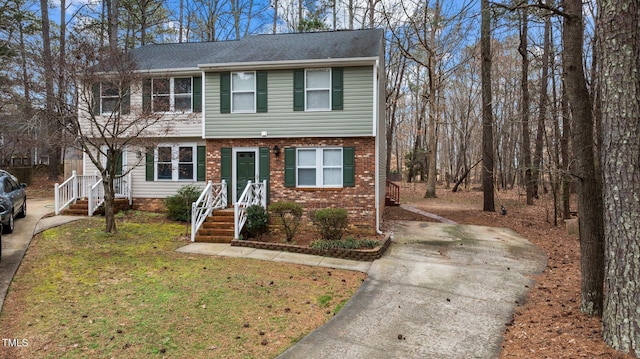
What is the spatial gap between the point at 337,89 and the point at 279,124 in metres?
2.18

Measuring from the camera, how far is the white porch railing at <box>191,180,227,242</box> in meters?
9.95

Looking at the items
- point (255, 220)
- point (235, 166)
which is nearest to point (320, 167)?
point (255, 220)

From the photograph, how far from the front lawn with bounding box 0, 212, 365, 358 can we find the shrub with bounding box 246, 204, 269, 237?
226 cm

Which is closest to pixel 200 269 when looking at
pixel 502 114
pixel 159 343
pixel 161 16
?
pixel 159 343

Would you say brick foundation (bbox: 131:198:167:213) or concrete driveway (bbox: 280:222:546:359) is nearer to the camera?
concrete driveway (bbox: 280:222:546:359)

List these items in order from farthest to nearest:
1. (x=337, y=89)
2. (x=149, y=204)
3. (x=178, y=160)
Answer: (x=149, y=204)
(x=178, y=160)
(x=337, y=89)

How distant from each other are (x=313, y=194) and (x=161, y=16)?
69.5 feet

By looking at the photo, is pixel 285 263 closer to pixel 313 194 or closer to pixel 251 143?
pixel 313 194

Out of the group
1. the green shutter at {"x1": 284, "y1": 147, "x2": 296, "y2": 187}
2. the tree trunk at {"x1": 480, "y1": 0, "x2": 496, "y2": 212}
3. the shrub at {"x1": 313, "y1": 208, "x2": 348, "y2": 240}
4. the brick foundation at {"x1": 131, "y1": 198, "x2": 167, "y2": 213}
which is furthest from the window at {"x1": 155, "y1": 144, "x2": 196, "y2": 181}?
the tree trunk at {"x1": 480, "y1": 0, "x2": 496, "y2": 212}

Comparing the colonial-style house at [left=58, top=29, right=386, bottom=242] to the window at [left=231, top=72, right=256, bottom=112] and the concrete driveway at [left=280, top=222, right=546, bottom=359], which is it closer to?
the window at [left=231, top=72, right=256, bottom=112]

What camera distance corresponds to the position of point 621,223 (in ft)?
13.3

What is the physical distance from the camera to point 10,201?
31.9 feet

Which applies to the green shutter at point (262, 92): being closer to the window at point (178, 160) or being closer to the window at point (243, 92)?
the window at point (243, 92)

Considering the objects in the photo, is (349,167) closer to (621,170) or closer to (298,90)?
(298,90)
